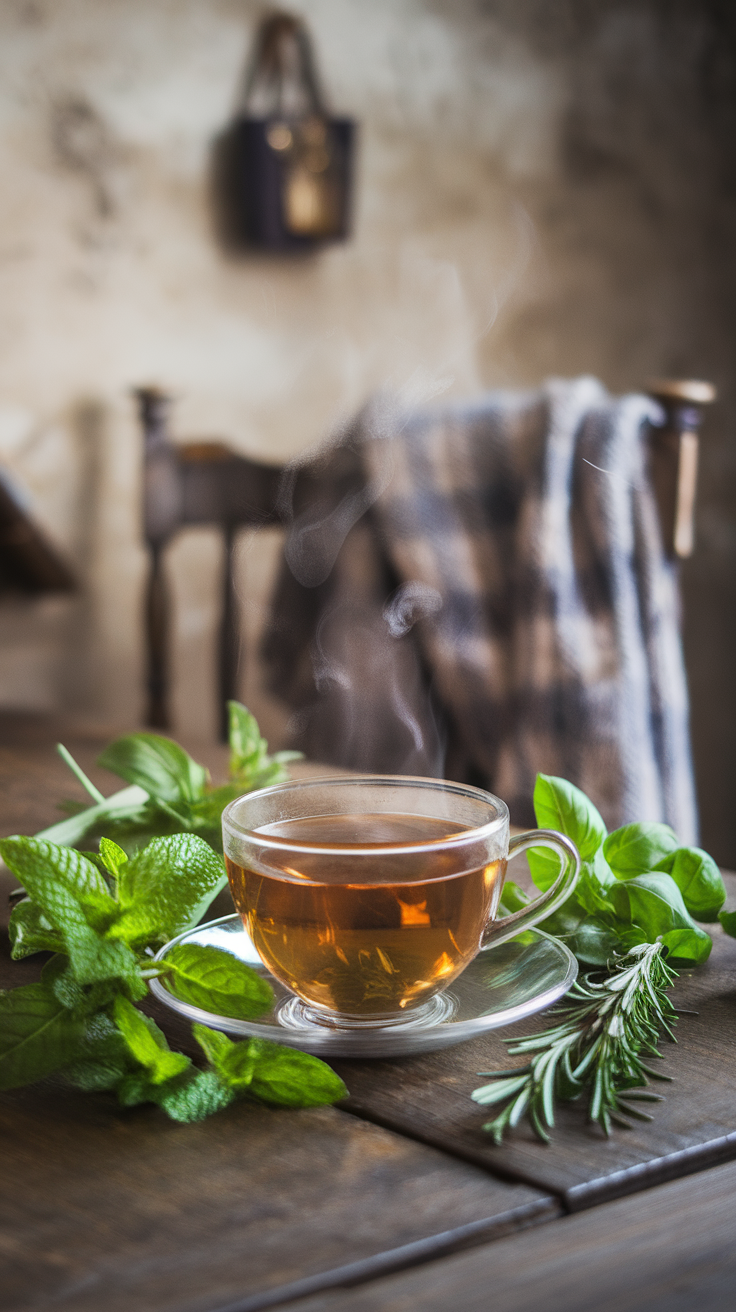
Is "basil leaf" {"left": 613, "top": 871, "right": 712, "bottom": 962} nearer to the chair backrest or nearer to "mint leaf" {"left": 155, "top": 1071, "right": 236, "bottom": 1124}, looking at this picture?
"mint leaf" {"left": 155, "top": 1071, "right": 236, "bottom": 1124}

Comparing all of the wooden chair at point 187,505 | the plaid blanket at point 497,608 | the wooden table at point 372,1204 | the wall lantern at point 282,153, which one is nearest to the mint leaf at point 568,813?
the wooden table at point 372,1204

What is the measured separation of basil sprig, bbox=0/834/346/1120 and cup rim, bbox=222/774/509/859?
0.09 ft

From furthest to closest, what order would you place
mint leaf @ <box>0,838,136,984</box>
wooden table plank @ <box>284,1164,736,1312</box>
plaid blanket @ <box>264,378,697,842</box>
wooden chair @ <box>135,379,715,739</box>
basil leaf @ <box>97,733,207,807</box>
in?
wooden chair @ <box>135,379,715,739</box> → plaid blanket @ <box>264,378,697,842</box> → basil leaf @ <box>97,733,207,807</box> → mint leaf @ <box>0,838,136,984</box> → wooden table plank @ <box>284,1164,736,1312</box>

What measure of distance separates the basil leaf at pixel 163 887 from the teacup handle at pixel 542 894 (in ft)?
0.37

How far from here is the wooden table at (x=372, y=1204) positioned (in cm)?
28

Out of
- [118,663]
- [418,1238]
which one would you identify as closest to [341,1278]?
[418,1238]

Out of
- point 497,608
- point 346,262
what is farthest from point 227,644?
point 346,262

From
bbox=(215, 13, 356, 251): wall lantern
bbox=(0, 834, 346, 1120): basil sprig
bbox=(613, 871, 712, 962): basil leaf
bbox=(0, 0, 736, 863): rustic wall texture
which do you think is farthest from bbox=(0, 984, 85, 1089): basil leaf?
bbox=(215, 13, 356, 251): wall lantern

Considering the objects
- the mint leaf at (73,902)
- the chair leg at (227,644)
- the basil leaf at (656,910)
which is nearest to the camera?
the mint leaf at (73,902)

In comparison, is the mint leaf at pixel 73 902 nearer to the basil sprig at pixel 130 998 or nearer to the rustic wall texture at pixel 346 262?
the basil sprig at pixel 130 998

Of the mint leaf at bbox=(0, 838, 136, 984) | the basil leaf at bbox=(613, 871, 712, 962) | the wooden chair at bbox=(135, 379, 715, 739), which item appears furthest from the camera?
the wooden chair at bbox=(135, 379, 715, 739)

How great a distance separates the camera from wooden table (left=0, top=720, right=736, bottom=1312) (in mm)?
284

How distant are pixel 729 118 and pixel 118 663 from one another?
66.2 inches

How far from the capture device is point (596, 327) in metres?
2.37
